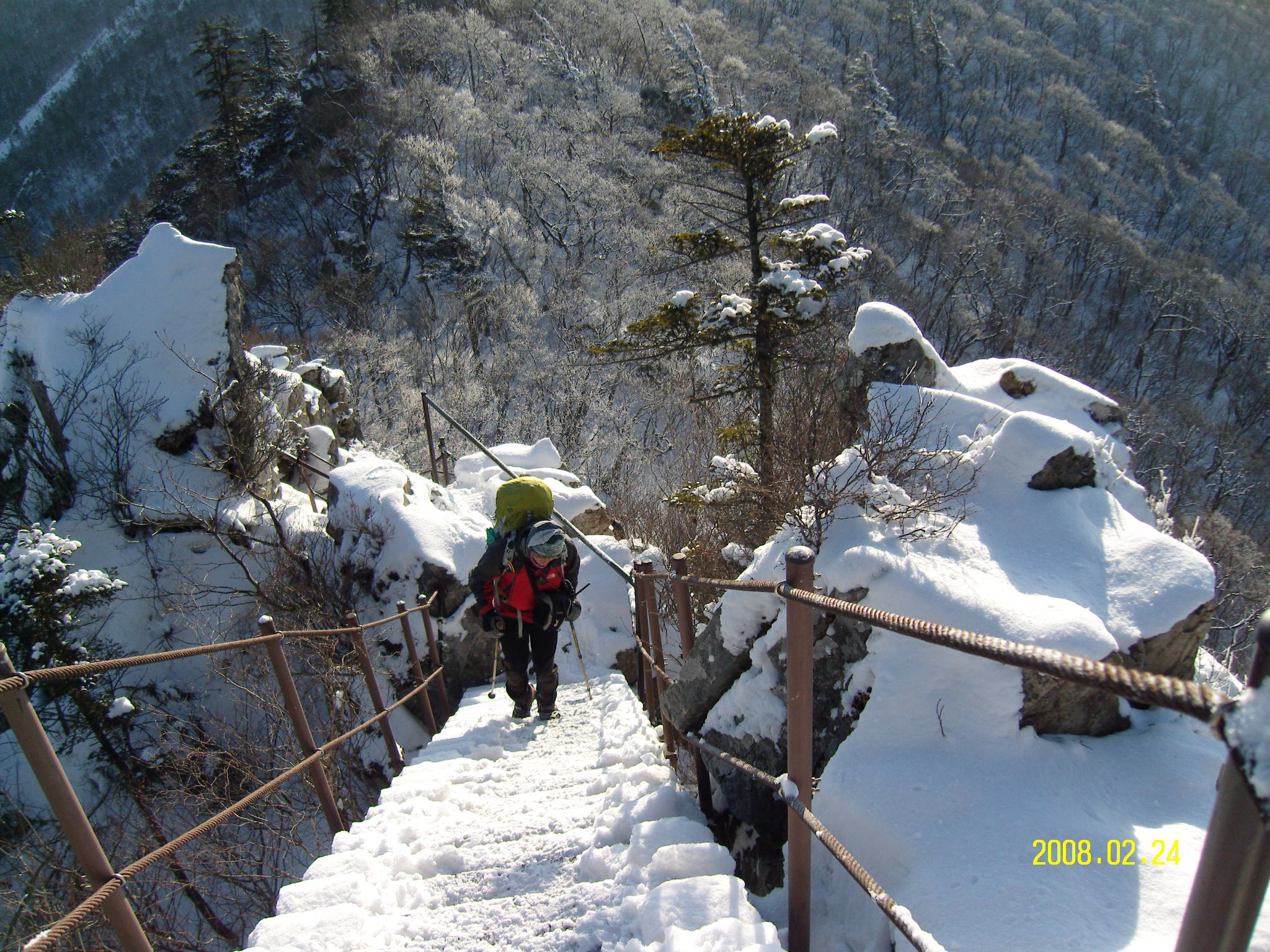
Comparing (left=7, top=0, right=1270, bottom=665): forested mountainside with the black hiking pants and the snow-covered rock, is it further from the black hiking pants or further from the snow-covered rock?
the black hiking pants

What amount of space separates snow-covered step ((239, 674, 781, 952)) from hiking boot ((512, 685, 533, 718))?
40.8 inches

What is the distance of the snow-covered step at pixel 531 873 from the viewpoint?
7.10 feet

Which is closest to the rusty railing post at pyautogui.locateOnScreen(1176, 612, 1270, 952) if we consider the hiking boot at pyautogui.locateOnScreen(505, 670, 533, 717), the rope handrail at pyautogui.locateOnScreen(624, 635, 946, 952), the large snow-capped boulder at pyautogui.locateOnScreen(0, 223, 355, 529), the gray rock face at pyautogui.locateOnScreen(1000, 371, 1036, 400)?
the rope handrail at pyautogui.locateOnScreen(624, 635, 946, 952)

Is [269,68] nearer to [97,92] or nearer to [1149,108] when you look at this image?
[97,92]

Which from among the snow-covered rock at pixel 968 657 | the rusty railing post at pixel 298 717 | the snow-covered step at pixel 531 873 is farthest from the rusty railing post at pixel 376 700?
the snow-covered rock at pixel 968 657

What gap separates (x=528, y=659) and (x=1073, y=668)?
4556mm

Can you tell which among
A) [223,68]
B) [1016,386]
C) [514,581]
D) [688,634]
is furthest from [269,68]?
[688,634]

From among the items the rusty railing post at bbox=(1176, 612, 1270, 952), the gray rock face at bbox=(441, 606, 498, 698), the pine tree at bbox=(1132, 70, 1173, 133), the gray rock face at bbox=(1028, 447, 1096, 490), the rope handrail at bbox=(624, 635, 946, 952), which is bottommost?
the gray rock face at bbox=(441, 606, 498, 698)

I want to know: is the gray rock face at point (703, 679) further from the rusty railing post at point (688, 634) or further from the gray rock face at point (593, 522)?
the gray rock face at point (593, 522)

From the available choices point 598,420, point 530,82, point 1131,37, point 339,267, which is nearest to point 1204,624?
point 598,420

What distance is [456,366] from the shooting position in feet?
80.8

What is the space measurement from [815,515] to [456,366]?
2251cm

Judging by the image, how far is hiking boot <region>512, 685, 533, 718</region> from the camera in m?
5.16

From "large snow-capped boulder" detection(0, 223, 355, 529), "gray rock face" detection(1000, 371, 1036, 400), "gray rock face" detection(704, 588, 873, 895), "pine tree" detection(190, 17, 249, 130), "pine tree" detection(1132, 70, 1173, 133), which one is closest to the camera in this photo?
"gray rock face" detection(704, 588, 873, 895)
